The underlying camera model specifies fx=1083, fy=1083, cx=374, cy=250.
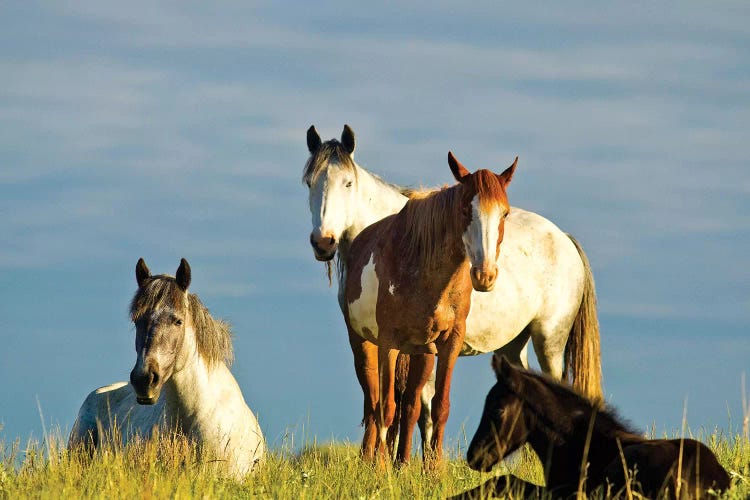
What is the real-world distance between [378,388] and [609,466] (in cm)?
354

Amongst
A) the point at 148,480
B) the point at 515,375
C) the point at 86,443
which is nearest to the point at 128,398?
the point at 86,443

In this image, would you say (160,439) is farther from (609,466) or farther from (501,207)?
(609,466)

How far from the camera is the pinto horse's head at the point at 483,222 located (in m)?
7.74

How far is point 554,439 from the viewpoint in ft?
19.3

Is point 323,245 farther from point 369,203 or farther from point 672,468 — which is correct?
point 672,468

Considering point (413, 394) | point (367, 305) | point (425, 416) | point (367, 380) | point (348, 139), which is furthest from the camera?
point (425, 416)

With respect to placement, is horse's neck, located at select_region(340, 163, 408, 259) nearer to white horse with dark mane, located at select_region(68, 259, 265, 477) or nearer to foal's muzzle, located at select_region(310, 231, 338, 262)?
foal's muzzle, located at select_region(310, 231, 338, 262)

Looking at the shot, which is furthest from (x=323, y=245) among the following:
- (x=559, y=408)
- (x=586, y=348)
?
(x=559, y=408)

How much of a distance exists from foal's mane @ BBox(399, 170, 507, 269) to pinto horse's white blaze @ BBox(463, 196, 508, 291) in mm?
69

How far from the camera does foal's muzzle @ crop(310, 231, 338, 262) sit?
970cm

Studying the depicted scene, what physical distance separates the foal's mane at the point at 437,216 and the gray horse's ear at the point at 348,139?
1.77m

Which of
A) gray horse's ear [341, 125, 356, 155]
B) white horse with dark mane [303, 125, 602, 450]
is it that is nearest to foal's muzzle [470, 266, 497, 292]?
white horse with dark mane [303, 125, 602, 450]

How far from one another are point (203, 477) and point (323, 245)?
2.97 m

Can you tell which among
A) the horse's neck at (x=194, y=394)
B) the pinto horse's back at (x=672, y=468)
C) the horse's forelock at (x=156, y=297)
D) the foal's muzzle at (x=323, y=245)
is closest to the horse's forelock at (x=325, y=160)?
the foal's muzzle at (x=323, y=245)
